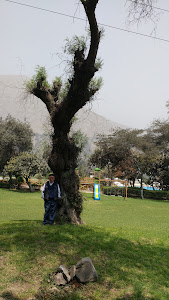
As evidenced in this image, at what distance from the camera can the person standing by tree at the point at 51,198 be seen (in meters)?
7.05

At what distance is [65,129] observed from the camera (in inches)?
291

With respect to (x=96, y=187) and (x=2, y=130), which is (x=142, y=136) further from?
(x=2, y=130)

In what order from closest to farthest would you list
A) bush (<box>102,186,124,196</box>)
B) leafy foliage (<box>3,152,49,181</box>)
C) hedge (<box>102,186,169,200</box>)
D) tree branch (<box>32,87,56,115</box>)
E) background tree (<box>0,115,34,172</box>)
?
1. tree branch (<box>32,87,56,115</box>)
2. leafy foliage (<box>3,152,49,181</box>)
3. hedge (<box>102,186,169,200</box>)
4. bush (<box>102,186,124,196</box>)
5. background tree (<box>0,115,34,172</box>)

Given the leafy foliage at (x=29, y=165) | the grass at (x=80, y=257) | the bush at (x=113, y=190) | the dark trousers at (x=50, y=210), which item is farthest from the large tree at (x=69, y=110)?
the bush at (x=113, y=190)

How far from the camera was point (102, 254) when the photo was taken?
504cm

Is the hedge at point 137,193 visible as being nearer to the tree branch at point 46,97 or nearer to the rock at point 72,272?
the tree branch at point 46,97

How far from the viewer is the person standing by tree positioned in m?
7.05

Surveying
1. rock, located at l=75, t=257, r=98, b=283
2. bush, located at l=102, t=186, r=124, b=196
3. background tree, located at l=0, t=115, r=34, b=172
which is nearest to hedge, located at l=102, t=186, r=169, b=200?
bush, located at l=102, t=186, r=124, b=196

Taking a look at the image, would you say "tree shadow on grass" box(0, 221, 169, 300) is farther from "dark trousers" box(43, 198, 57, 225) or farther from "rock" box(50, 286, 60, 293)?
"dark trousers" box(43, 198, 57, 225)

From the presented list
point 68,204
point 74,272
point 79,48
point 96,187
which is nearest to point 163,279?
point 74,272

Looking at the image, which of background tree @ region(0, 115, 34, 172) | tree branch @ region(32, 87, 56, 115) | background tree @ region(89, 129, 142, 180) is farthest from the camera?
background tree @ region(89, 129, 142, 180)

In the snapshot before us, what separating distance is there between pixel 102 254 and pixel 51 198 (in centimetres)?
256

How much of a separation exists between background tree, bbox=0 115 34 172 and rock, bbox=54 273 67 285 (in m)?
28.6

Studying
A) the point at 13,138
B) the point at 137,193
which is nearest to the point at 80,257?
the point at 137,193
